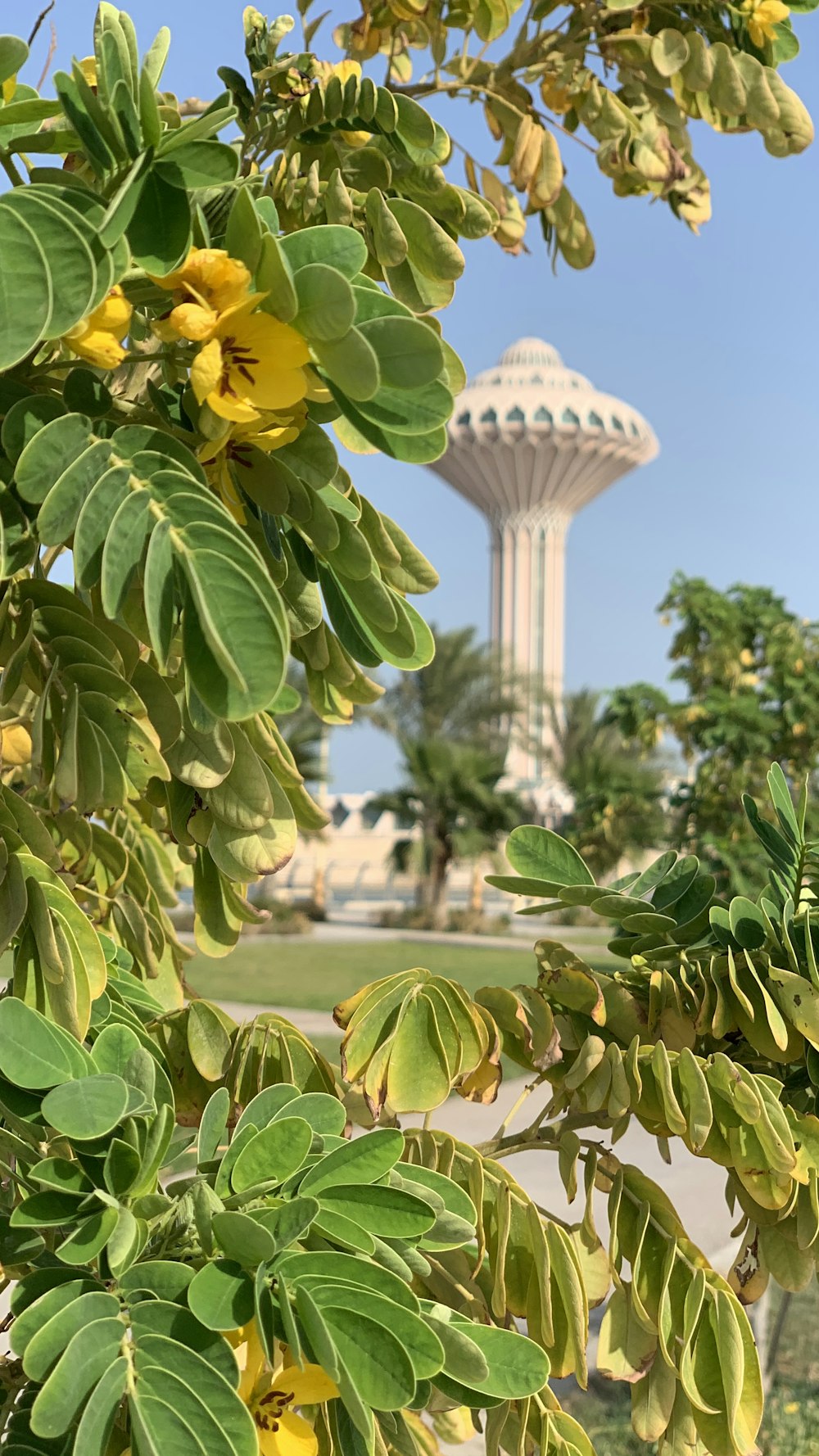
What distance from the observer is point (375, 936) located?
18469mm

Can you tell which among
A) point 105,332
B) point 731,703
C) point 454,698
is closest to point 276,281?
point 105,332

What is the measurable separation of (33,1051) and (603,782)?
43.3 ft

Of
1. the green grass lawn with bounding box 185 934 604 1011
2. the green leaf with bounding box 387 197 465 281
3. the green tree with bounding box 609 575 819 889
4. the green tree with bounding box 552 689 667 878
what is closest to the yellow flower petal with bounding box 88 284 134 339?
the green leaf with bounding box 387 197 465 281

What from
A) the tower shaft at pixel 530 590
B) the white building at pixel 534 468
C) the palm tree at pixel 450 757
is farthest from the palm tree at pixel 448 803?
the tower shaft at pixel 530 590

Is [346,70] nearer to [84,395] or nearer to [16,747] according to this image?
[84,395]

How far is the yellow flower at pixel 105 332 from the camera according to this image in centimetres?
64

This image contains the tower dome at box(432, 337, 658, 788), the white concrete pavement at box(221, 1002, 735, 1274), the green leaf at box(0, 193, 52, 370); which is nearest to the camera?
the green leaf at box(0, 193, 52, 370)

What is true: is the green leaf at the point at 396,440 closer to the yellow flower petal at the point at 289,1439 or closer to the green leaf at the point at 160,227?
the green leaf at the point at 160,227

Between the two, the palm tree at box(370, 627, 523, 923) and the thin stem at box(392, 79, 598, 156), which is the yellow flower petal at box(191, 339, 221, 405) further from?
the palm tree at box(370, 627, 523, 923)

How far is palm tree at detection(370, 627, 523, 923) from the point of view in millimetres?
18812

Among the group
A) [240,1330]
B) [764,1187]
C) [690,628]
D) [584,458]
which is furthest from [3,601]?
[584,458]

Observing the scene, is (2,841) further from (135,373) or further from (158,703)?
(135,373)

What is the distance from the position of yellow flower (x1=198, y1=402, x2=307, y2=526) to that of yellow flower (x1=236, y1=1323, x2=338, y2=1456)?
0.48m

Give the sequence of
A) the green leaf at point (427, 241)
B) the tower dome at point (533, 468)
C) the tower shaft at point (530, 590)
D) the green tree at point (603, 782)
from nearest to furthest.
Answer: the green leaf at point (427, 241) → the green tree at point (603, 782) → the tower dome at point (533, 468) → the tower shaft at point (530, 590)
